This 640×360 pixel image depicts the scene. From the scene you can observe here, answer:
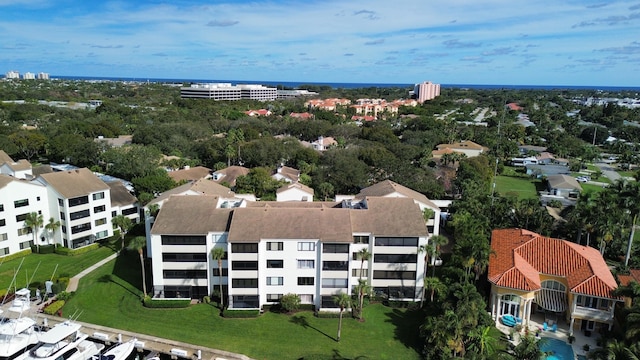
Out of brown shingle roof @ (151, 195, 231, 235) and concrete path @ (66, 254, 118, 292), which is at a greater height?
brown shingle roof @ (151, 195, 231, 235)

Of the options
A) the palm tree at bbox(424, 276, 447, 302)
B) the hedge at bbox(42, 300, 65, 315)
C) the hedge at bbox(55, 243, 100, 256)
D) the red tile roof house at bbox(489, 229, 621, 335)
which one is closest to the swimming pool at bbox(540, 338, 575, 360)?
the red tile roof house at bbox(489, 229, 621, 335)

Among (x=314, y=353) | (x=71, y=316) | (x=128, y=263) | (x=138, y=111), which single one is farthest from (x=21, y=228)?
(x=138, y=111)

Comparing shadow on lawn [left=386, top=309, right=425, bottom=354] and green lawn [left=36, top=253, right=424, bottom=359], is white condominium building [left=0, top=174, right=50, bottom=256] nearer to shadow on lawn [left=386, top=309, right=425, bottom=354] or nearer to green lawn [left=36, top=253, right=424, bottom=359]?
green lawn [left=36, top=253, right=424, bottom=359]

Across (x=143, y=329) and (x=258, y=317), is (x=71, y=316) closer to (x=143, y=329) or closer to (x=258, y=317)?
Result: (x=143, y=329)

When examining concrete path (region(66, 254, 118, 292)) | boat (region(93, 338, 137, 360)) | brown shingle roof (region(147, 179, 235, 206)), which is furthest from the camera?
brown shingle roof (region(147, 179, 235, 206))

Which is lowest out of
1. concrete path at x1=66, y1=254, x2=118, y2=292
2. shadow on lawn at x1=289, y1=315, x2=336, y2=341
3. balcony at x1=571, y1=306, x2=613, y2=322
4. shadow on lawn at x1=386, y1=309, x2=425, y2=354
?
shadow on lawn at x1=386, y1=309, x2=425, y2=354

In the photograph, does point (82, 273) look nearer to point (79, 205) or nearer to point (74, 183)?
point (79, 205)
